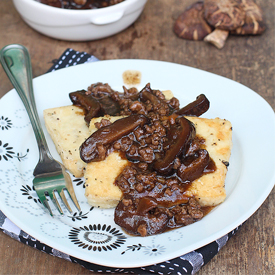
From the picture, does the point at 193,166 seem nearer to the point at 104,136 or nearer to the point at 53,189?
the point at 104,136

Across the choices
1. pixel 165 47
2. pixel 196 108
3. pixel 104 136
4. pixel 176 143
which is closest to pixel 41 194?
pixel 104 136

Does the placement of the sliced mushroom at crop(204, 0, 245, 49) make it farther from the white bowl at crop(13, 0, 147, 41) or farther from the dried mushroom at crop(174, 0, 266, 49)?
the white bowl at crop(13, 0, 147, 41)

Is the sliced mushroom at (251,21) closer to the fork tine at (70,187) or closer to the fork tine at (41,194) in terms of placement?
the fork tine at (70,187)

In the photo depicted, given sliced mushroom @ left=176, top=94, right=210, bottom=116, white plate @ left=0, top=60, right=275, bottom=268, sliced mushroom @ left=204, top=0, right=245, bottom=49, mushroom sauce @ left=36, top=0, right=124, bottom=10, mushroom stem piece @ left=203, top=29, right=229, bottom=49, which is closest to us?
white plate @ left=0, top=60, right=275, bottom=268

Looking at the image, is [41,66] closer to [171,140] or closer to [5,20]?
[5,20]

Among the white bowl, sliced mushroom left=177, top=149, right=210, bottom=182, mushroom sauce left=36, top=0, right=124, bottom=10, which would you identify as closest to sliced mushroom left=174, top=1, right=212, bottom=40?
the white bowl

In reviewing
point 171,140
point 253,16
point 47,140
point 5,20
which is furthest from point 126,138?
point 5,20
